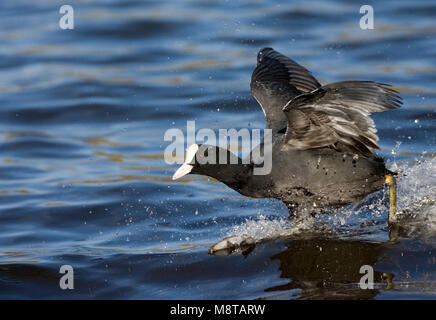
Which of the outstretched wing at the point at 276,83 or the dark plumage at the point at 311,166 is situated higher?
the outstretched wing at the point at 276,83

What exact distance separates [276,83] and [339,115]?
1508mm

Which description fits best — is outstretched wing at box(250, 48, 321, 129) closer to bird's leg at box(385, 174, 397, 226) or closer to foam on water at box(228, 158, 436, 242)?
foam on water at box(228, 158, 436, 242)

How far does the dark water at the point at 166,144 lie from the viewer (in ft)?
15.9

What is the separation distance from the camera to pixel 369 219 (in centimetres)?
554

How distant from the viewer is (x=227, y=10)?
12320 millimetres

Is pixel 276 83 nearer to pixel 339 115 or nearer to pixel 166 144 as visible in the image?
pixel 339 115

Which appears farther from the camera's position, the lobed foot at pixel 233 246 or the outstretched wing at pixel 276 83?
the outstretched wing at pixel 276 83

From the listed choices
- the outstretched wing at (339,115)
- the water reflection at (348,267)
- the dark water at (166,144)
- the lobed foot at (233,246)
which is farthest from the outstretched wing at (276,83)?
the water reflection at (348,267)

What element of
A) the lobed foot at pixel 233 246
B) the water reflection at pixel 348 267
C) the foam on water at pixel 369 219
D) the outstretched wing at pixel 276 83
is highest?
the outstretched wing at pixel 276 83

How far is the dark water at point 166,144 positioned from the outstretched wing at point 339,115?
0.64m

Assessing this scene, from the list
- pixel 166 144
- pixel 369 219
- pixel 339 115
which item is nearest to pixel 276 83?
pixel 369 219

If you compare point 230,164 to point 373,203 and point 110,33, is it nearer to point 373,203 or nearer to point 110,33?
point 373,203

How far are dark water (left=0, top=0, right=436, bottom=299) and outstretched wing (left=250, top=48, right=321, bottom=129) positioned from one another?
0.81 meters

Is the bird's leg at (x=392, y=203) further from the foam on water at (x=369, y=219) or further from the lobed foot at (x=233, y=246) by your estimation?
the lobed foot at (x=233, y=246)
